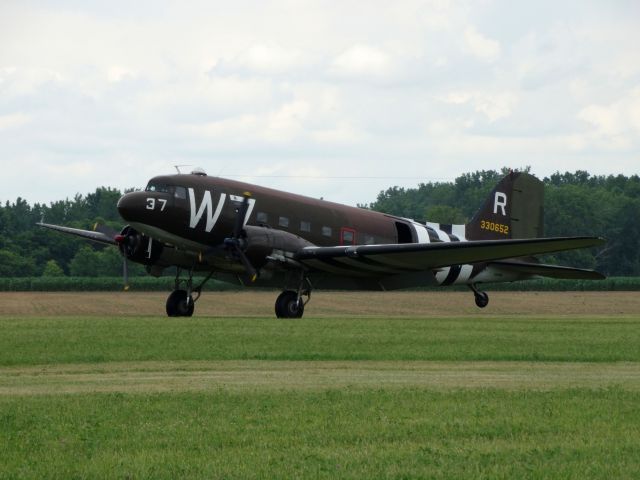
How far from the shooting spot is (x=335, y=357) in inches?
938

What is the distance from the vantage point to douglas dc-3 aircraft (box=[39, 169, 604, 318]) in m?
36.1

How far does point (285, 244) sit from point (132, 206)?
504cm

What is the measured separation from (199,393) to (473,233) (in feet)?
97.0

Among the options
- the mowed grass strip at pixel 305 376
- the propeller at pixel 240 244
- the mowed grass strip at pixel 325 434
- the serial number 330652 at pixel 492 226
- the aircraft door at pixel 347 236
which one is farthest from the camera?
the serial number 330652 at pixel 492 226

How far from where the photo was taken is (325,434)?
13.7 metres

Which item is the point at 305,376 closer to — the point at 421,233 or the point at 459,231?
the point at 421,233

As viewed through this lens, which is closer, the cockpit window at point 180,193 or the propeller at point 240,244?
the propeller at point 240,244

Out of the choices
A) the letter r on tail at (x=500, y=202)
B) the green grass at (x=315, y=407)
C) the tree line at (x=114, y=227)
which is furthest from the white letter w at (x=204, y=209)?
the tree line at (x=114, y=227)

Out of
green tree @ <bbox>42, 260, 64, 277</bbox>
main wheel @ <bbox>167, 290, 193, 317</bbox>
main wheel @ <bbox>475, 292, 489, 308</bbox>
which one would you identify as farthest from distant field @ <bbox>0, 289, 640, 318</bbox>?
green tree @ <bbox>42, 260, 64, 277</bbox>

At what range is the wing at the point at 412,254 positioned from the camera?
3612 cm

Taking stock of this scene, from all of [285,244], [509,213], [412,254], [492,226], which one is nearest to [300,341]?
[285,244]

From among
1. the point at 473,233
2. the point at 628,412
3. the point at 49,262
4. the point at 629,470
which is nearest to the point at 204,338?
the point at 628,412

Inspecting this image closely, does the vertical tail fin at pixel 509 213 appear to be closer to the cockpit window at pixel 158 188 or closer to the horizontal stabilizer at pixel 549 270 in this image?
the horizontal stabilizer at pixel 549 270

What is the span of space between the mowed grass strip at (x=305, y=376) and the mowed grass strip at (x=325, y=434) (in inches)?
42.6
